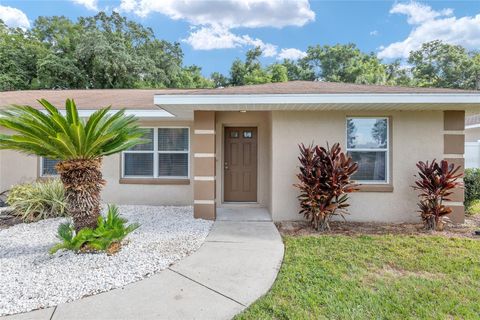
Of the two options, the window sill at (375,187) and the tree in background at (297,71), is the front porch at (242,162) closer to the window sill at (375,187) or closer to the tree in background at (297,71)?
the window sill at (375,187)

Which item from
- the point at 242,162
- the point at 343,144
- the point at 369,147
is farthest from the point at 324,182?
the point at 242,162

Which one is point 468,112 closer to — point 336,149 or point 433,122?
point 433,122

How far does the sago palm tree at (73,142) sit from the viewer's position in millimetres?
3914

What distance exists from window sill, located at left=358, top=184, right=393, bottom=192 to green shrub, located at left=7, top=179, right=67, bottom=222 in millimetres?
7481

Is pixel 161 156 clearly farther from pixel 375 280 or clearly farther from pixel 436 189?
pixel 436 189

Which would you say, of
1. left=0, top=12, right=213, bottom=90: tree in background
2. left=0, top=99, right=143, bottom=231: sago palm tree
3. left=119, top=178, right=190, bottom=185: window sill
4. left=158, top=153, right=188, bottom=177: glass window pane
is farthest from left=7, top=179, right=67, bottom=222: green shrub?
left=0, top=12, right=213, bottom=90: tree in background

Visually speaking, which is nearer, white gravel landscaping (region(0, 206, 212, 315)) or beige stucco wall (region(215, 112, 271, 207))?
white gravel landscaping (region(0, 206, 212, 315))

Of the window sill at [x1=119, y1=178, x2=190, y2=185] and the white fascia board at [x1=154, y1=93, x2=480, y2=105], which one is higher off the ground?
the white fascia board at [x1=154, y1=93, x2=480, y2=105]

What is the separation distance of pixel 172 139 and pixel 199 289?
5.61 meters

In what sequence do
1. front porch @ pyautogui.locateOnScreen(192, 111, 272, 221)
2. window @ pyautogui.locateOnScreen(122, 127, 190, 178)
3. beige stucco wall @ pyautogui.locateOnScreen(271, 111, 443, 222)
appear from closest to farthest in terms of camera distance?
beige stucco wall @ pyautogui.locateOnScreen(271, 111, 443, 222)
front porch @ pyautogui.locateOnScreen(192, 111, 272, 221)
window @ pyautogui.locateOnScreen(122, 127, 190, 178)

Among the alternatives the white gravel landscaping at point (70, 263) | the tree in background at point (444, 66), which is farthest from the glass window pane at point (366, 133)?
the tree in background at point (444, 66)

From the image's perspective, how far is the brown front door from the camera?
318 inches

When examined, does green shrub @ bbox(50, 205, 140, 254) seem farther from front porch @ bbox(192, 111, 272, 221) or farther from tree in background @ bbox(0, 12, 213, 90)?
tree in background @ bbox(0, 12, 213, 90)

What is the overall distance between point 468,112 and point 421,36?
3850cm
